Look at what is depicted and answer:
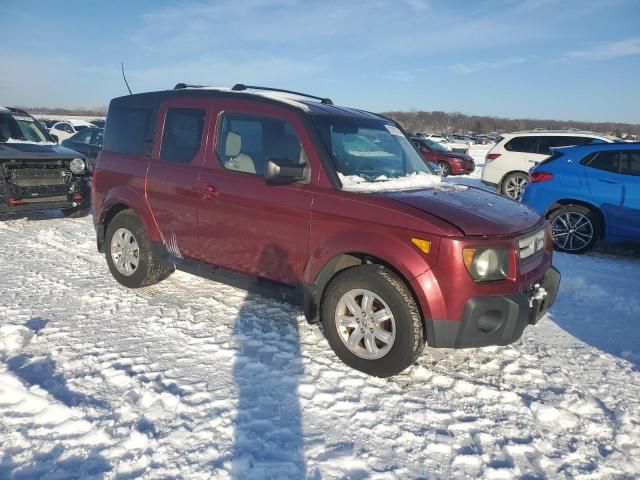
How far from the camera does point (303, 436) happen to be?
2711 millimetres

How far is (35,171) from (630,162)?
901 centimetres

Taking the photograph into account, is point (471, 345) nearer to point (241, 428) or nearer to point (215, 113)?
point (241, 428)

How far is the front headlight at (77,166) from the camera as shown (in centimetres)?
828

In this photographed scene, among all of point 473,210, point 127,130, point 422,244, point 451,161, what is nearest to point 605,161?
point 473,210

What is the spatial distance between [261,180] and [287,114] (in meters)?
0.56

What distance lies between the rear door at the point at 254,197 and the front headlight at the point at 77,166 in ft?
17.1

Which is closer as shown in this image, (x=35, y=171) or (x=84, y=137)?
(x=35, y=171)

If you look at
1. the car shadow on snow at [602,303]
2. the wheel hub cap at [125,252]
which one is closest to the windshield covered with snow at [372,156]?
the car shadow on snow at [602,303]

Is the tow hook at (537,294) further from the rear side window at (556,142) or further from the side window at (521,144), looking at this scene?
the side window at (521,144)

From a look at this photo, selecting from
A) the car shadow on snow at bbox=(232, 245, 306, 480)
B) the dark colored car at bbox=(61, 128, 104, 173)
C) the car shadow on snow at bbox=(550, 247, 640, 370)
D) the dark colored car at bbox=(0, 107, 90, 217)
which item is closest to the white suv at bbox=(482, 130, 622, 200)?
the car shadow on snow at bbox=(550, 247, 640, 370)

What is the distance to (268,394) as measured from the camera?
311 centimetres

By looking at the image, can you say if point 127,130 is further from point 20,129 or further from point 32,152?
point 20,129

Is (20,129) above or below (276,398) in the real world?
above

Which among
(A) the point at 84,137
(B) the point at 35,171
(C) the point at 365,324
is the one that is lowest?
(C) the point at 365,324
